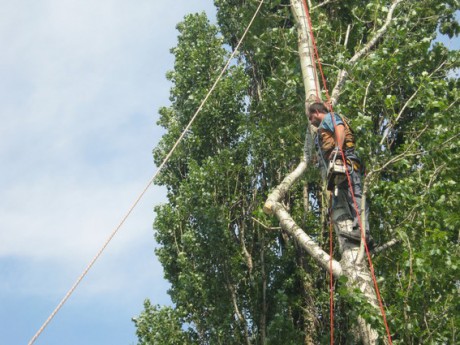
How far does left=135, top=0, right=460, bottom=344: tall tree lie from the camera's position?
6.60 metres

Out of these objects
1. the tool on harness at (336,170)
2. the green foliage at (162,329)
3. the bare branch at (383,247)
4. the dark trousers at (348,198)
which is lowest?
the bare branch at (383,247)

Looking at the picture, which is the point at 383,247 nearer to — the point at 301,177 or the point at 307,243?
the point at 307,243

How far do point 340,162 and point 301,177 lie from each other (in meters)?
0.97

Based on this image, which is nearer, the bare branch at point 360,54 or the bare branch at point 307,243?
the bare branch at point 307,243

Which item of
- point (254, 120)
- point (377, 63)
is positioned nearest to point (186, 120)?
point (254, 120)

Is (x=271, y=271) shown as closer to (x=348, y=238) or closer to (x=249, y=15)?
(x=249, y=15)

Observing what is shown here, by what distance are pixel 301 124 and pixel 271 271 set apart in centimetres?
414

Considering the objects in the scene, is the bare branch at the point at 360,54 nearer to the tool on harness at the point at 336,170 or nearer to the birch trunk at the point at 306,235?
the birch trunk at the point at 306,235

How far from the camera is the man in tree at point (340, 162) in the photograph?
629cm

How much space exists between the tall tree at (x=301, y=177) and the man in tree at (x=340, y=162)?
15 cm

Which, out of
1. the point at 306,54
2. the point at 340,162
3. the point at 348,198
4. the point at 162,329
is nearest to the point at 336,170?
the point at 340,162

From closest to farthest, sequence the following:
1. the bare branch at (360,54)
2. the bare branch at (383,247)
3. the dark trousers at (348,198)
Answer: the bare branch at (383,247), the dark trousers at (348,198), the bare branch at (360,54)

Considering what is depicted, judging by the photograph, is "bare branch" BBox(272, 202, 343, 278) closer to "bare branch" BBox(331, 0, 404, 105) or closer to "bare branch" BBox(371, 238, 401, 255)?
"bare branch" BBox(371, 238, 401, 255)

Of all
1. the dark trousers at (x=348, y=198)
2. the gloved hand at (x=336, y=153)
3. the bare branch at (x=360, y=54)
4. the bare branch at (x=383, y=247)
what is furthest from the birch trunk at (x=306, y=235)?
the gloved hand at (x=336, y=153)
